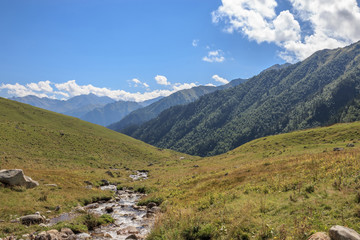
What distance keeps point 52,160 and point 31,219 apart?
49.9 metres

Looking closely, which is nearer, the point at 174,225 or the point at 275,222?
the point at 275,222

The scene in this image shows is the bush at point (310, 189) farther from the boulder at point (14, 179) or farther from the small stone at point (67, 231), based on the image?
the boulder at point (14, 179)

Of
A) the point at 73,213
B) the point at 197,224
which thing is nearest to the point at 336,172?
the point at 197,224

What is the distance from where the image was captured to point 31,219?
17906 mm

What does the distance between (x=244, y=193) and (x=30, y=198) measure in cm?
2384

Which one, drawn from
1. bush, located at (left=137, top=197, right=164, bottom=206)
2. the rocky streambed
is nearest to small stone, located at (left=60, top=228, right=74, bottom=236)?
the rocky streambed

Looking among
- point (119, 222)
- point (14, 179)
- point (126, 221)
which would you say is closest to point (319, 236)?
point (126, 221)

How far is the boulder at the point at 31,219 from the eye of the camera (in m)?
17.5

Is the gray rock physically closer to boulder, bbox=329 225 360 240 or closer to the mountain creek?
the mountain creek

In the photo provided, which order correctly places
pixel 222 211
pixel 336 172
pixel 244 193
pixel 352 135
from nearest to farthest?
pixel 222 211, pixel 336 172, pixel 244 193, pixel 352 135

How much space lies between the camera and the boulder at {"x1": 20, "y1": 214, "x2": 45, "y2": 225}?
17.5m

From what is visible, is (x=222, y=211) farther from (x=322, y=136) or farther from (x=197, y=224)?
(x=322, y=136)

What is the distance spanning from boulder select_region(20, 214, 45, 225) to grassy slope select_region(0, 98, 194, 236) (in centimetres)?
137

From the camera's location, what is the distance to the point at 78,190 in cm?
3111
